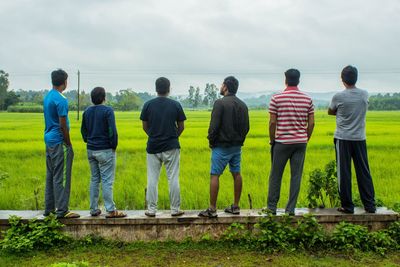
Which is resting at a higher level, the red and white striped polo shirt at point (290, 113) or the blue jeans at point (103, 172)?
the red and white striped polo shirt at point (290, 113)

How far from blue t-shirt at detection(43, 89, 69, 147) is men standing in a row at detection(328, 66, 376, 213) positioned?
307cm

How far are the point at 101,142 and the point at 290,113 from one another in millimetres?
2142

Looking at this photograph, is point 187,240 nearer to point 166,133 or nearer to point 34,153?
point 166,133

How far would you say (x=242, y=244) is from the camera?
454 centimetres

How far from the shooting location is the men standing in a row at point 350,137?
183 inches

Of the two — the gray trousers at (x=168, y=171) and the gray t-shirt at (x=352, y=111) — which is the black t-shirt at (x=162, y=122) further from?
the gray t-shirt at (x=352, y=111)

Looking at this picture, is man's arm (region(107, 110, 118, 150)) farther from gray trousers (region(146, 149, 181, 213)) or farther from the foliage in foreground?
the foliage in foreground

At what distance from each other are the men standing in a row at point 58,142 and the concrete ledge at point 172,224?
22 cm

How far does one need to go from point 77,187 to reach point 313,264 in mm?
5109

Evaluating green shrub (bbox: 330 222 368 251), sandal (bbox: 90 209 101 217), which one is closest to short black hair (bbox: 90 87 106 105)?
sandal (bbox: 90 209 101 217)

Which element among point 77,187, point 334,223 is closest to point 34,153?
point 77,187

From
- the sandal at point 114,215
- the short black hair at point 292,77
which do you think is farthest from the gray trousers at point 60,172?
the short black hair at point 292,77

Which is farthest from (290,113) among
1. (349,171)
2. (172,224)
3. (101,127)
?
(101,127)

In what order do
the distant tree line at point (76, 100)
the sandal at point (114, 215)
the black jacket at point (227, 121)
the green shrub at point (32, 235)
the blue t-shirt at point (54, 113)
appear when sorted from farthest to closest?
the distant tree line at point (76, 100) → the sandal at point (114, 215) → the black jacket at point (227, 121) → the blue t-shirt at point (54, 113) → the green shrub at point (32, 235)
